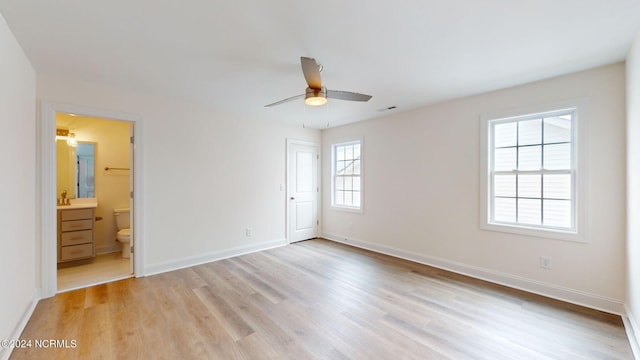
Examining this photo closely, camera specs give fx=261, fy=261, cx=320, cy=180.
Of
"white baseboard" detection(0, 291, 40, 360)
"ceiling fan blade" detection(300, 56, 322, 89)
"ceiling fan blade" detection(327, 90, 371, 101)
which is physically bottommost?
"white baseboard" detection(0, 291, 40, 360)

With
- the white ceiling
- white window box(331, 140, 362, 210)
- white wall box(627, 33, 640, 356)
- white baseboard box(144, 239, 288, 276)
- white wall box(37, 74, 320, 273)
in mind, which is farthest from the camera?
white window box(331, 140, 362, 210)

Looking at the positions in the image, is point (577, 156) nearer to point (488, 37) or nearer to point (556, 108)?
point (556, 108)

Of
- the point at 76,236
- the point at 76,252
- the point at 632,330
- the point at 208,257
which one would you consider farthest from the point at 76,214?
the point at 632,330

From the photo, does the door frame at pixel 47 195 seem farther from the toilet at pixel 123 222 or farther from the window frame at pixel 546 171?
the window frame at pixel 546 171

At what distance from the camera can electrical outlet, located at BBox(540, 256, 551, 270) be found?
2902 millimetres

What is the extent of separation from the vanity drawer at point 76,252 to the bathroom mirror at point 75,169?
101 centimetres

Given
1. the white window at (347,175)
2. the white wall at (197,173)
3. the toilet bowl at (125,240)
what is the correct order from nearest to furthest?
the white wall at (197,173) → the toilet bowl at (125,240) → the white window at (347,175)

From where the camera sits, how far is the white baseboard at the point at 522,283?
2582mm

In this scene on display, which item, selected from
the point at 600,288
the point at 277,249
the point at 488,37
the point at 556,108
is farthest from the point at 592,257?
the point at 277,249

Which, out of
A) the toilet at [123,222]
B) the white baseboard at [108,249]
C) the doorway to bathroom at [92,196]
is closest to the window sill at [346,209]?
the doorway to bathroom at [92,196]

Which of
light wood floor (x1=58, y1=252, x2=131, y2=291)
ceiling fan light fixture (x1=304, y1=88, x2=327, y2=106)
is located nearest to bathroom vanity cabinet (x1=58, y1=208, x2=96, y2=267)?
light wood floor (x1=58, y1=252, x2=131, y2=291)

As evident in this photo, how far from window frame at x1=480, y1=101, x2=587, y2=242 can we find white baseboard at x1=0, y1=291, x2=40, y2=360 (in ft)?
15.4

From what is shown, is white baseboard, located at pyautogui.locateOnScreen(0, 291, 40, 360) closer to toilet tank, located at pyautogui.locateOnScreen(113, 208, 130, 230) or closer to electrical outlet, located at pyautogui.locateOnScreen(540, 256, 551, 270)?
toilet tank, located at pyautogui.locateOnScreen(113, 208, 130, 230)

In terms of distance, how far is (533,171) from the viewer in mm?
3080
